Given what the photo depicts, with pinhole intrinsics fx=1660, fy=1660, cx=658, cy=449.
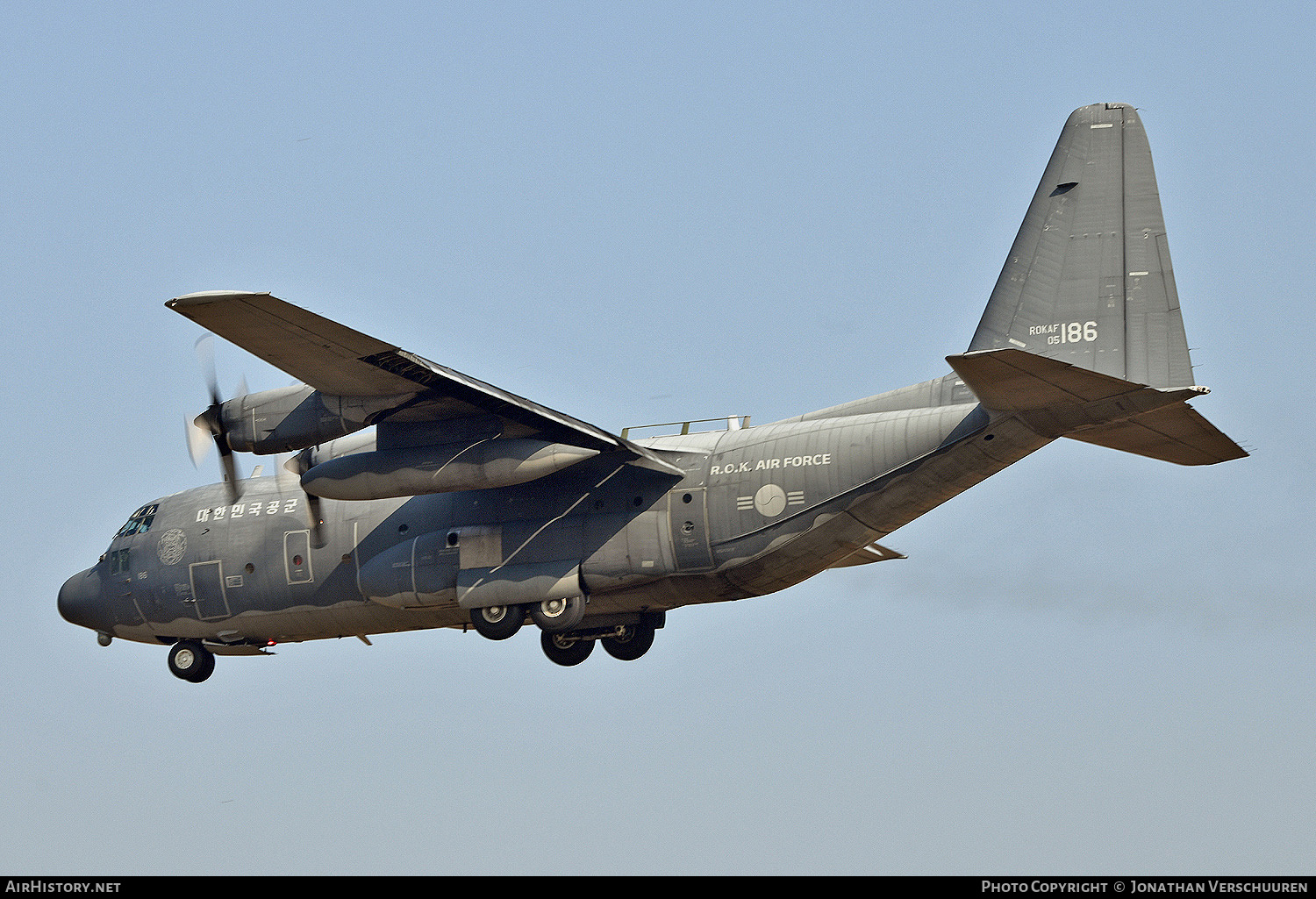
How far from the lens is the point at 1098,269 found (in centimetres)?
2100

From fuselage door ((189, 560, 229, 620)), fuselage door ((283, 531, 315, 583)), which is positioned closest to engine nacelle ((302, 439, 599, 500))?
fuselage door ((283, 531, 315, 583))

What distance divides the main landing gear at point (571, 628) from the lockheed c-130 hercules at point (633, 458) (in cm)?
3

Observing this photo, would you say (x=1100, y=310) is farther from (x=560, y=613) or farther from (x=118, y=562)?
(x=118, y=562)

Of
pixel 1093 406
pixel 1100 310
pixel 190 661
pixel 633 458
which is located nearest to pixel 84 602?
pixel 190 661

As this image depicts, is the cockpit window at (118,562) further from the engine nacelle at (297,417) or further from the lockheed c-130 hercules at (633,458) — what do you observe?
the engine nacelle at (297,417)

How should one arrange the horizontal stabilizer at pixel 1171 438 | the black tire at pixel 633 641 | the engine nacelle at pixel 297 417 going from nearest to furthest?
the horizontal stabilizer at pixel 1171 438 → the engine nacelle at pixel 297 417 → the black tire at pixel 633 641

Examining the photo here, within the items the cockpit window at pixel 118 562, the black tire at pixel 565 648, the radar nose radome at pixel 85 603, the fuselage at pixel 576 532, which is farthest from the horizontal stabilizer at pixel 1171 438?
the radar nose radome at pixel 85 603

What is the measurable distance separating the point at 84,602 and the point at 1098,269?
54.3 ft

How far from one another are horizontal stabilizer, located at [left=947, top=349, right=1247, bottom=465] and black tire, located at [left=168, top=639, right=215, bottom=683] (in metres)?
13.3

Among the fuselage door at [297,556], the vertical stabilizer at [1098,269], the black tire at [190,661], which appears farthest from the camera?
the black tire at [190,661]

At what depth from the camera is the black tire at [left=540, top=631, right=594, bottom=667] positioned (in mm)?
25438

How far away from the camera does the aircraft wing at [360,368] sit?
19.8 metres

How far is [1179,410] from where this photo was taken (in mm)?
20594

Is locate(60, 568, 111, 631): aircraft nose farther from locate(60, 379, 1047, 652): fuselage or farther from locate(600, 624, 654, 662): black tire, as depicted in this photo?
locate(600, 624, 654, 662): black tire
